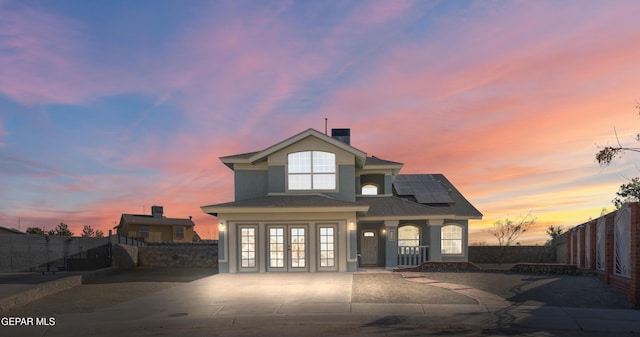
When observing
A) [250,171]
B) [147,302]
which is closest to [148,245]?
[250,171]

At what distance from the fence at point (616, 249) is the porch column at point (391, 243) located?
8815 mm

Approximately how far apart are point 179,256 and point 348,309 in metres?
20.6

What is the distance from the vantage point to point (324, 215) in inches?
839

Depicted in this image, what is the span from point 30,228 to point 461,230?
46.4 meters

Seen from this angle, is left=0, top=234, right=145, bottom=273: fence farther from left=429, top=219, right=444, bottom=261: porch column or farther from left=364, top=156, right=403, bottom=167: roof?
left=429, top=219, right=444, bottom=261: porch column

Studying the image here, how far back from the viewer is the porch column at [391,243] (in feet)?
75.4

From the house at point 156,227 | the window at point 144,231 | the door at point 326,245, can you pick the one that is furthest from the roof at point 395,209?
the window at point 144,231

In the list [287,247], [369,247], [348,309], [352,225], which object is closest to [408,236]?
[369,247]

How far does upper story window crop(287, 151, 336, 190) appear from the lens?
23.6m

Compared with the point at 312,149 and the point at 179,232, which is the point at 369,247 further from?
the point at 179,232

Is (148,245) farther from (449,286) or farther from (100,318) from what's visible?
(449,286)

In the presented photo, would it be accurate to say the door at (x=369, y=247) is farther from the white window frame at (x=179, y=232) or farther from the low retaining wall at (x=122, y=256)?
the white window frame at (x=179, y=232)

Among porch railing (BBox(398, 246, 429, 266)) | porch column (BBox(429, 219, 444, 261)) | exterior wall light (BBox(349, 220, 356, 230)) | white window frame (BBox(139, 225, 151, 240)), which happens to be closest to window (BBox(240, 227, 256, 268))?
exterior wall light (BBox(349, 220, 356, 230))

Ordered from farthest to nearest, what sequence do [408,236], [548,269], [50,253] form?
1. [50,253]
2. [408,236]
3. [548,269]
